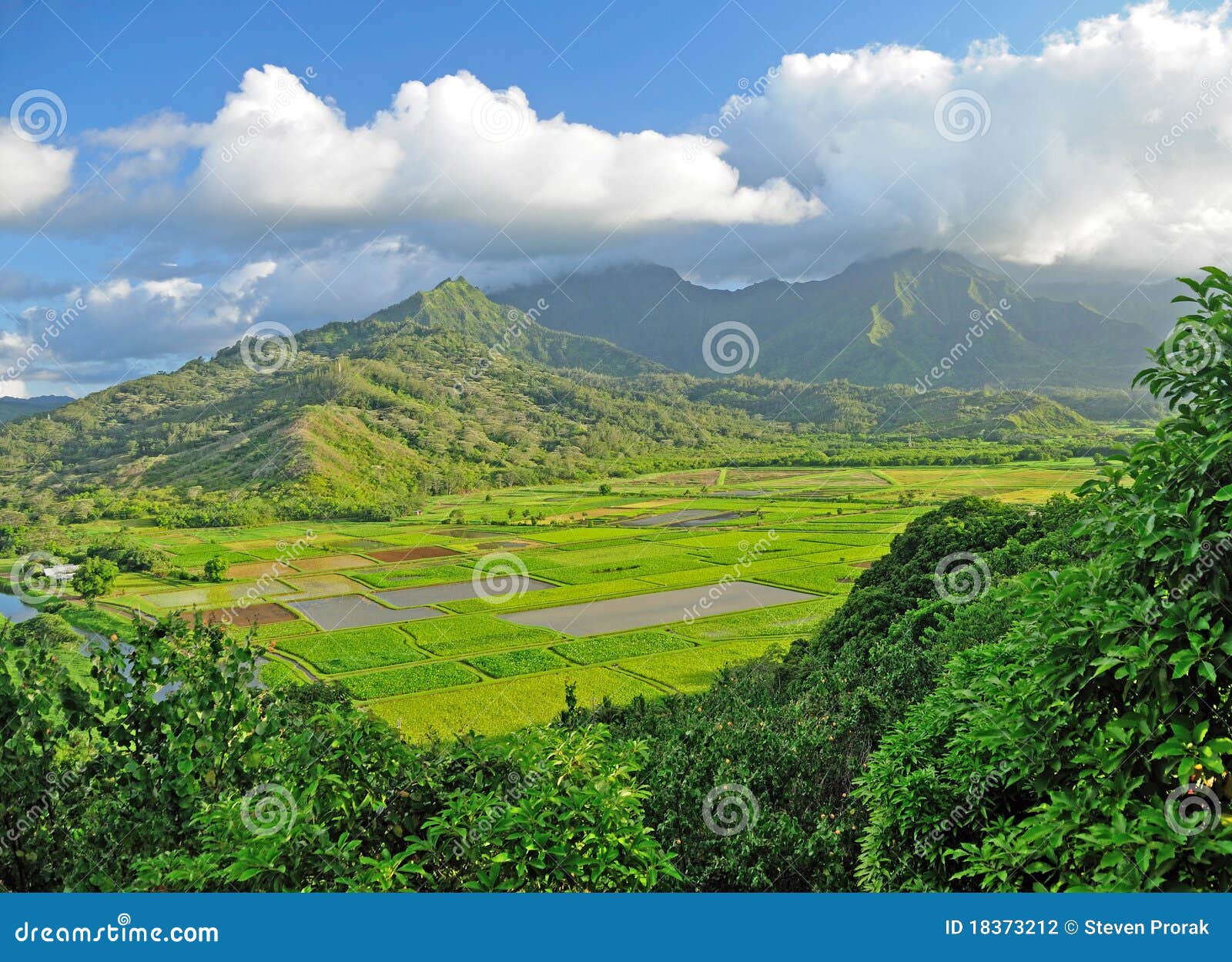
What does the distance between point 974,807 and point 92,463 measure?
151ft

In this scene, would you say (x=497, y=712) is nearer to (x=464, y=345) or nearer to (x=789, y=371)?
(x=464, y=345)

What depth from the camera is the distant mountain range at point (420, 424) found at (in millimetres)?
38000

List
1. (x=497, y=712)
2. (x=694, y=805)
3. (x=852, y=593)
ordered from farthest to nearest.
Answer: (x=497, y=712) → (x=852, y=593) → (x=694, y=805)

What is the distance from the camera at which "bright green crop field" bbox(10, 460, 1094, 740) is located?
19406 millimetres

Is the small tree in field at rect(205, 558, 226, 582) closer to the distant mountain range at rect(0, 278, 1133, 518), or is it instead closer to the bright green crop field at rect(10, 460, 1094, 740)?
the bright green crop field at rect(10, 460, 1094, 740)

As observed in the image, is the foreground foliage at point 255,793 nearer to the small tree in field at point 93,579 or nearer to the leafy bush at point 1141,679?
the leafy bush at point 1141,679

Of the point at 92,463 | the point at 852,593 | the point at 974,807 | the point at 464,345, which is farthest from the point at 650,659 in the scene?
the point at 464,345

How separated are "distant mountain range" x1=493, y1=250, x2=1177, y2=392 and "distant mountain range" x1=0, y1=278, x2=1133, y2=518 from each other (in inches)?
A: 410

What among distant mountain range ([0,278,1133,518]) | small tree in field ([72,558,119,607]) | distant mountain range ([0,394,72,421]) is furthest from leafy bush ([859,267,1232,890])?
distant mountain range ([0,394,72,421])

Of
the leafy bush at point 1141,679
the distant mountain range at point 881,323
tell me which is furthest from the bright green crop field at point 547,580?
the distant mountain range at point 881,323

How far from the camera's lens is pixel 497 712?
17125 mm

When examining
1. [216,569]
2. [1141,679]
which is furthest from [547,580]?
[1141,679]

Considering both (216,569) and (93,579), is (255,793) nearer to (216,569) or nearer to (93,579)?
(93,579)

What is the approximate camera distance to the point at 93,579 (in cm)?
2403
